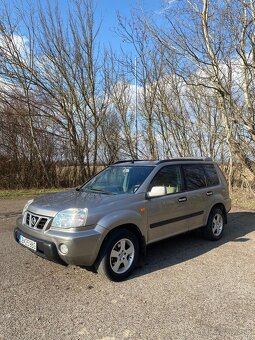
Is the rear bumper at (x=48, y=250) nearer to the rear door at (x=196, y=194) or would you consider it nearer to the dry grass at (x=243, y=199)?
the rear door at (x=196, y=194)

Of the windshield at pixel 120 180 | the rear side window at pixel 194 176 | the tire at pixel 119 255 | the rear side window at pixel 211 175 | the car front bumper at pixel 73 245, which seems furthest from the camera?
the rear side window at pixel 211 175

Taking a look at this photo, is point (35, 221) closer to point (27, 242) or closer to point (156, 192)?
point (27, 242)

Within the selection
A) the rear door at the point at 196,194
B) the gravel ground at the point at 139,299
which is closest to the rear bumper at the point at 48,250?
the gravel ground at the point at 139,299

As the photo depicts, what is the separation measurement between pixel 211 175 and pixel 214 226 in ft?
3.37

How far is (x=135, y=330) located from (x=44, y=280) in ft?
5.31

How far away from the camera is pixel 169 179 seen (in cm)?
520

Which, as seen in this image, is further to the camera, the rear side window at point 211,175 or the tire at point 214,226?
the rear side window at point 211,175

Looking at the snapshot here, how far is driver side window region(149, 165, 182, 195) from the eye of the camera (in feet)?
16.3

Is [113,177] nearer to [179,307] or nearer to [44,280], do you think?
[44,280]

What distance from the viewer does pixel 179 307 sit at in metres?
3.40

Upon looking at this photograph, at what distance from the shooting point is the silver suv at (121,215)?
152 inches

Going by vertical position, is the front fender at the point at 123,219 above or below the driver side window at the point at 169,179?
below

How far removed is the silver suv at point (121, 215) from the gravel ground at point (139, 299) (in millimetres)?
381

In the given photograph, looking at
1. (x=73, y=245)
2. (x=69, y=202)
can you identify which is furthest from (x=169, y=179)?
(x=73, y=245)
